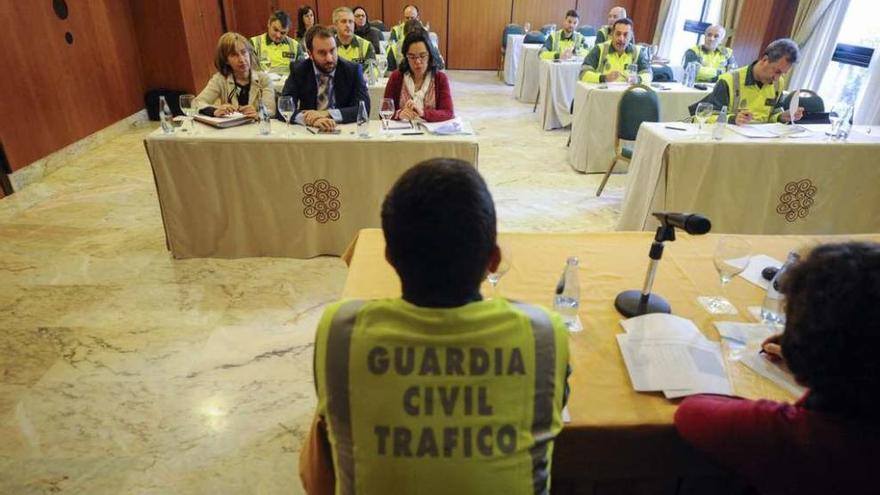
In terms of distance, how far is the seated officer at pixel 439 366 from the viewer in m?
0.73

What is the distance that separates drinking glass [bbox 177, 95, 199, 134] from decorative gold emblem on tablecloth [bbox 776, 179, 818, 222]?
3542mm

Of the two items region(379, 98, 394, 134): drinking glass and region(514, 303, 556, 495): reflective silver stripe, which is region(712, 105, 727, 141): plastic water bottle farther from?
region(514, 303, 556, 495): reflective silver stripe

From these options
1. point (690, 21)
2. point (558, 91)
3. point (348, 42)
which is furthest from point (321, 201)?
point (690, 21)

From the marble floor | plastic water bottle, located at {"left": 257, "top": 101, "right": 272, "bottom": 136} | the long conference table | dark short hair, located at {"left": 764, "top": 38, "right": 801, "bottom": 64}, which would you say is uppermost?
dark short hair, located at {"left": 764, "top": 38, "right": 801, "bottom": 64}

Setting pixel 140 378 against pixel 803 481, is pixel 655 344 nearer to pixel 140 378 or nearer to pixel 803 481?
pixel 803 481

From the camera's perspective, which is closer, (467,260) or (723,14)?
(467,260)

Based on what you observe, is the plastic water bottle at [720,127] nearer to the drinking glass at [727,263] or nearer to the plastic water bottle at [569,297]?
the drinking glass at [727,263]

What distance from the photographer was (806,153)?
115 inches

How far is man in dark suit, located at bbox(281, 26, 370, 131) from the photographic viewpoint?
9.93 ft

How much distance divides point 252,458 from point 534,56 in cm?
672

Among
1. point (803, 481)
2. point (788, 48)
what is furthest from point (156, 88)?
point (803, 481)

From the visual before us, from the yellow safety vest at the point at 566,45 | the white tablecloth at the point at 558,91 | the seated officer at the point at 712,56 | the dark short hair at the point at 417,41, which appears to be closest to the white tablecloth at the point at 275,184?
the dark short hair at the point at 417,41

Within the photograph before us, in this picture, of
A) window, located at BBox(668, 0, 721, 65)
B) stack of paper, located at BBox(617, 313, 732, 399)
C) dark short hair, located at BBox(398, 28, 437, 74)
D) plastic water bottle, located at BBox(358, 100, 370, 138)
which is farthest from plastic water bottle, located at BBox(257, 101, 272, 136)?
window, located at BBox(668, 0, 721, 65)

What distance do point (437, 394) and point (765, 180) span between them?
121 inches
